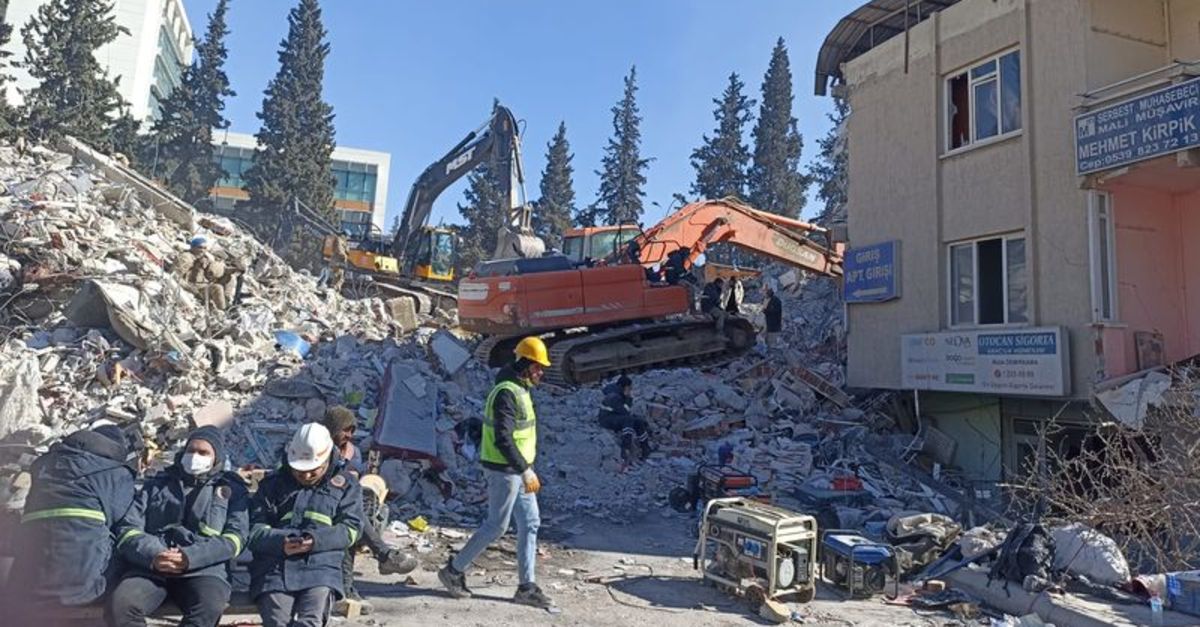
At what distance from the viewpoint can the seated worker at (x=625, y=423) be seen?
11094mm

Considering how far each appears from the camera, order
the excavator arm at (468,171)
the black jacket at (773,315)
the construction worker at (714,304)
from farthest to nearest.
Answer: the excavator arm at (468,171)
the black jacket at (773,315)
the construction worker at (714,304)

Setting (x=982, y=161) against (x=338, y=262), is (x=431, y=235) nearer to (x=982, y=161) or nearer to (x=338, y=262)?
(x=338, y=262)

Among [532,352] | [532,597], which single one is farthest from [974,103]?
[532,597]

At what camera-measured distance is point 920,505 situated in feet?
33.1

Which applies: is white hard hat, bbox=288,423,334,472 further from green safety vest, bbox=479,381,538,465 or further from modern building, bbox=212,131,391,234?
modern building, bbox=212,131,391,234

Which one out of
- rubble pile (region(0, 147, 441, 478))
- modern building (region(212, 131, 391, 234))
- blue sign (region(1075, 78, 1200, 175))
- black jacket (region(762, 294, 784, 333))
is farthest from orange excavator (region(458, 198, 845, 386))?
modern building (region(212, 131, 391, 234))

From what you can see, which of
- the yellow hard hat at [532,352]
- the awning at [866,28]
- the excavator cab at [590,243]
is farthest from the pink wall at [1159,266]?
the excavator cab at [590,243]

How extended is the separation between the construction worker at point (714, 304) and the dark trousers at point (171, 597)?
11.5 m

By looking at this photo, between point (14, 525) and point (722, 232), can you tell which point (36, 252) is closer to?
point (14, 525)

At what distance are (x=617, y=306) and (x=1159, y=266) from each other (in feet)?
25.7

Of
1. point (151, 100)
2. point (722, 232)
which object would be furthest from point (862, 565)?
point (151, 100)

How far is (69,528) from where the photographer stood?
13.0 ft

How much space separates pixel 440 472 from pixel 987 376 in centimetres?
734

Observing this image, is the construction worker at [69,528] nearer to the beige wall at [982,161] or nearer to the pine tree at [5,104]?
the beige wall at [982,161]
